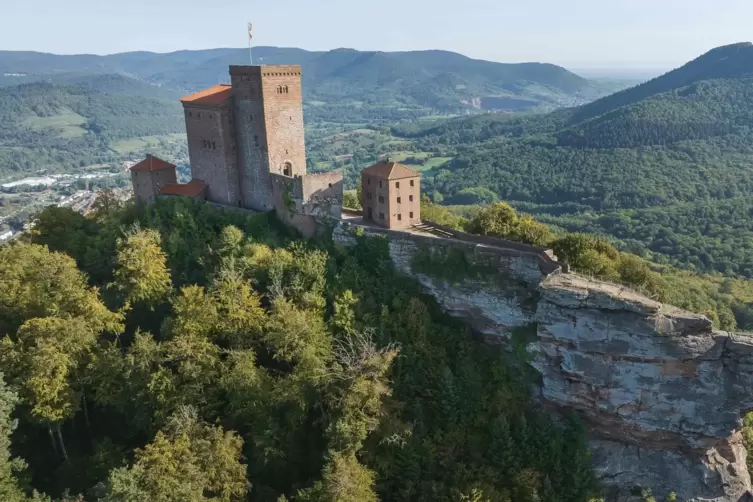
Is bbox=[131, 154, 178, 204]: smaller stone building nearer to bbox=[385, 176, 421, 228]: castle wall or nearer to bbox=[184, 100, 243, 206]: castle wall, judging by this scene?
bbox=[184, 100, 243, 206]: castle wall

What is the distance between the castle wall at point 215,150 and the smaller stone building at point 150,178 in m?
2.50

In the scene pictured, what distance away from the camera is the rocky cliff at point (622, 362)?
109ft

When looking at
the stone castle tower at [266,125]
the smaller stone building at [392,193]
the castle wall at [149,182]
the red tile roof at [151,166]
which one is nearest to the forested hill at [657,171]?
the smaller stone building at [392,193]

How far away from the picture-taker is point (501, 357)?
124ft

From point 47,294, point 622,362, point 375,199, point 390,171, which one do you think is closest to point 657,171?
point 622,362

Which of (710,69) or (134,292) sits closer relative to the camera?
(134,292)

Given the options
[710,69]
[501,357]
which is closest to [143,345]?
[501,357]

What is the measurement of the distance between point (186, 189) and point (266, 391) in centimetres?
2237

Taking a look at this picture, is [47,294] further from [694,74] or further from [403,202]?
[694,74]

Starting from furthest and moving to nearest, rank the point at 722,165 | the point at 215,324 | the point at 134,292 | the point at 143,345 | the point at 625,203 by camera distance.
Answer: the point at 722,165
the point at 625,203
the point at 134,292
the point at 215,324
the point at 143,345

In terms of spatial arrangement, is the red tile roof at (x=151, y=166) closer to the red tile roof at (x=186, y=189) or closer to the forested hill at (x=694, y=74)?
the red tile roof at (x=186, y=189)

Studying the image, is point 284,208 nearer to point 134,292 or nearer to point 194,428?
point 134,292

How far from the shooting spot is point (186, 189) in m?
48.2

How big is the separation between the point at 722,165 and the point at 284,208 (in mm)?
109610
